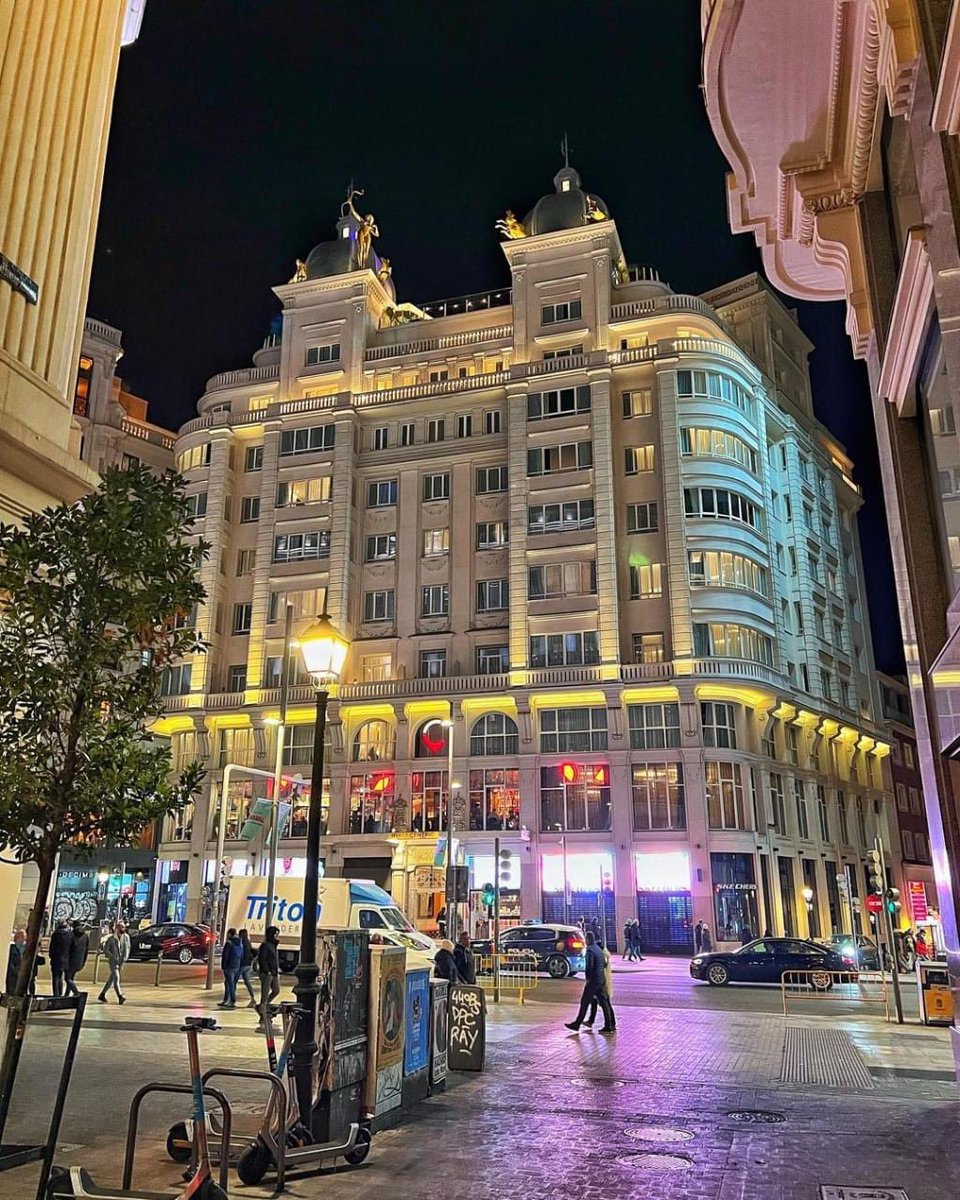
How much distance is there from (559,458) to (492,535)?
558 cm

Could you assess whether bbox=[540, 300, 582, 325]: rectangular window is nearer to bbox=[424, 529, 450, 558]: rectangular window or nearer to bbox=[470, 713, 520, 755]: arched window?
bbox=[424, 529, 450, 558]: rectangular window

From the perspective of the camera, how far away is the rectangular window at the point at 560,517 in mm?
49188

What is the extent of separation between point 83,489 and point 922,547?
8217mm

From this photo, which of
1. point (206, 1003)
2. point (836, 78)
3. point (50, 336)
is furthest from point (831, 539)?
point (50, 336)

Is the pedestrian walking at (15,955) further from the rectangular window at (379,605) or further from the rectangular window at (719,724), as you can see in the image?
the rectangular window at (719,724)

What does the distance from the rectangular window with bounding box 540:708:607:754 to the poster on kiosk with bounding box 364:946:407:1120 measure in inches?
Result: 1464

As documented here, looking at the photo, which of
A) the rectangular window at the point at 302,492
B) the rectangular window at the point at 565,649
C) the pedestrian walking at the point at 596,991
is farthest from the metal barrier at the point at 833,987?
the rectangular window at the point at 302,492

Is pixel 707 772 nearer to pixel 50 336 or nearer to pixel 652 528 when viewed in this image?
pixel 652 528

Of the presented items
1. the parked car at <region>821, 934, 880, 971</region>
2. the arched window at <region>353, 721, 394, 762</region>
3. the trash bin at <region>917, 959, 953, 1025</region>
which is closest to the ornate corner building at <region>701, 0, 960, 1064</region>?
the trash bin at <region>917, 959, 953, 1025</region>

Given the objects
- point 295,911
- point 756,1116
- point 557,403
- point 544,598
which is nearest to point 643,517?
point 544,598

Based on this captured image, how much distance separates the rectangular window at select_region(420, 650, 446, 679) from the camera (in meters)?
51.0

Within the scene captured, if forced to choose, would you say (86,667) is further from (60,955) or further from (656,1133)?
(60,955)

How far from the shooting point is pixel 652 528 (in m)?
49.0

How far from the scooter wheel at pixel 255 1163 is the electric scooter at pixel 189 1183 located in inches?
42.5
